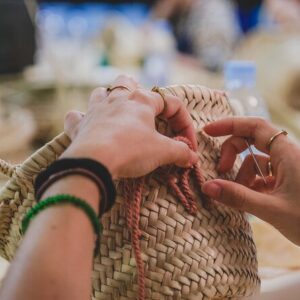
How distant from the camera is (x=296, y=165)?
0.66 meters

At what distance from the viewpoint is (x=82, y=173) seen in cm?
51

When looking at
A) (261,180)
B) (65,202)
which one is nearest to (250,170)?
(261,180)

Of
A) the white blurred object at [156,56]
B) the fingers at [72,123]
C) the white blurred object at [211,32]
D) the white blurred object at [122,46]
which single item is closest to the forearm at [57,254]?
the fingers at [72,123]

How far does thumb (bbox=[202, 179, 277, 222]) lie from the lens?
0.63 m

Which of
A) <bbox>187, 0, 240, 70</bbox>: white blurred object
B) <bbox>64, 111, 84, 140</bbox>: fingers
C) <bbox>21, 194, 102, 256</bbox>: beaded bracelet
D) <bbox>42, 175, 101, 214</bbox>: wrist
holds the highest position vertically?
→ <bbox>187, 0, 240, 70</bbox>: white blurred object

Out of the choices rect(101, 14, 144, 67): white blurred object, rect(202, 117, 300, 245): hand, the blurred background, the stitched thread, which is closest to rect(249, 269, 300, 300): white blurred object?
the blurred background

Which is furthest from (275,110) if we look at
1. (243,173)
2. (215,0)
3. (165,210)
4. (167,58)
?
(215,0)

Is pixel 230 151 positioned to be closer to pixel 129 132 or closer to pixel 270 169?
pixel 270 169

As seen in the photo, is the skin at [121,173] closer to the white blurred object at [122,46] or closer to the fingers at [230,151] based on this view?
the fingers at [230,151]

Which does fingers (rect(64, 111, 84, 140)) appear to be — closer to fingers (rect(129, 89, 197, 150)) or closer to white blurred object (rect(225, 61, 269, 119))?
fingers (rect(129, 89, 197, 150))

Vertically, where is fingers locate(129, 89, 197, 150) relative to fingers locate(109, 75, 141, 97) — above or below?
below

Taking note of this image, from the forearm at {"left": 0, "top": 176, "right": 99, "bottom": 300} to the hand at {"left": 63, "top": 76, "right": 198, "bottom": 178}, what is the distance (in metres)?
0.04

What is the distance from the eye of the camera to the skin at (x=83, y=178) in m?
0.46

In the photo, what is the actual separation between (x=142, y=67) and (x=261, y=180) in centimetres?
173
